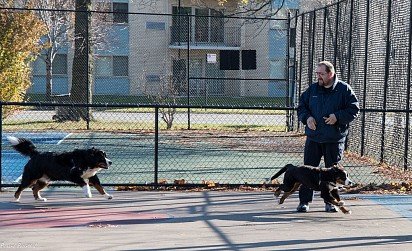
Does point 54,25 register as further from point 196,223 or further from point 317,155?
point 196,223

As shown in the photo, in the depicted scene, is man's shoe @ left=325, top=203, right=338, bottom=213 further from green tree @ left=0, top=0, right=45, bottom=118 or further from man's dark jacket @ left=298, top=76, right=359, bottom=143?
green tree @ left=0, top=0, right=45, bottom=118

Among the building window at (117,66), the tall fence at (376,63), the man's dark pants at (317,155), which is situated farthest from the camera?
the building window at (117,66)

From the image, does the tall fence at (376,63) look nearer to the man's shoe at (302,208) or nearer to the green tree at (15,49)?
the man's shoe at (302,208)

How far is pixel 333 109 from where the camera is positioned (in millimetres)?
9469

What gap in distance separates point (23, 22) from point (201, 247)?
17167mm

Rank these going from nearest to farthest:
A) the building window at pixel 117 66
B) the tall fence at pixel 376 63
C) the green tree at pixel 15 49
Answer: the tall fence at pixel 376 63 < the green tree at pixel 15 49 < the building window at pixel 117 66

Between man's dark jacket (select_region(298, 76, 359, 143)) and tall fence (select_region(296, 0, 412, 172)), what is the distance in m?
3.63

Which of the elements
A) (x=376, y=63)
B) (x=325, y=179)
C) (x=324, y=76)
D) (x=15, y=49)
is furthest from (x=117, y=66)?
(x=325, y=179)

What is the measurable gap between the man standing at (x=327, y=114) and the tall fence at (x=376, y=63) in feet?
11.8

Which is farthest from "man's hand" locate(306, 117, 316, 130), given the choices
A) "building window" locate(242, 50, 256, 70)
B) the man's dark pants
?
"building window" locate(242, 50, 256, 70)

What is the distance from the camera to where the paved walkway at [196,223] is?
770 centimetres

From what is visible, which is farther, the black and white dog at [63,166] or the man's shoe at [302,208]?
the black and white dog at [63,166]

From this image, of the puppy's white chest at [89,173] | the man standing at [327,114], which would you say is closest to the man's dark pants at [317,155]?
the man standing at [327,114]

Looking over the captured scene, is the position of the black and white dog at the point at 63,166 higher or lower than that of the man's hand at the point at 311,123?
lower
